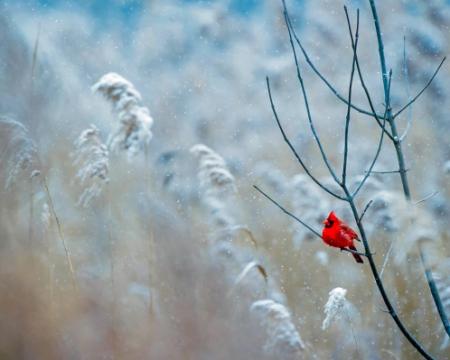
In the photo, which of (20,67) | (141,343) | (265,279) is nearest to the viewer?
(265,279)

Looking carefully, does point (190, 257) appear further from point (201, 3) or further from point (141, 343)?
point (201, 3)

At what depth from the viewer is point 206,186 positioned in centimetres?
159

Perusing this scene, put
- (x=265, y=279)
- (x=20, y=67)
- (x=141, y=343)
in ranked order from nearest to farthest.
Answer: (x=265, y=279), (x=141, y=343), (x=20, y=67)

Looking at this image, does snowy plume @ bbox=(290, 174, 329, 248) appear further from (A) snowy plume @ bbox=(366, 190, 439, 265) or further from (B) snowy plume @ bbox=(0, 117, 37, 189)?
(B) snowy plume @ bbox=(0, 117, 37, 189)

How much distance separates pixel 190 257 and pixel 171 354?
25cm

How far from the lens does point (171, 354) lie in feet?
5.25

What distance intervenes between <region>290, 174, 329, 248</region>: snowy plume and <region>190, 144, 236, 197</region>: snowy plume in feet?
0.56

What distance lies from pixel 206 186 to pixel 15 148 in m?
0.52

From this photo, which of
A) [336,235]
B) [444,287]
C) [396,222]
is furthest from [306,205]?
[336,235]

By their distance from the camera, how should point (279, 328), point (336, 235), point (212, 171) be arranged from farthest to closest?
point (212, 171), point (279, 328), point (336, 235)

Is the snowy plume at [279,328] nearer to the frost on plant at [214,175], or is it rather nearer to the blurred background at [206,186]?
the blurred background at [206,186]

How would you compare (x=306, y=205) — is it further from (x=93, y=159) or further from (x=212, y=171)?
(x=93, y=159)

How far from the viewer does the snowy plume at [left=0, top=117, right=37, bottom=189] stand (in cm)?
163

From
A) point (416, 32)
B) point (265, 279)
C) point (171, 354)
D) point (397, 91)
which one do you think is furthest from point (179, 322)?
point (416, 32)
